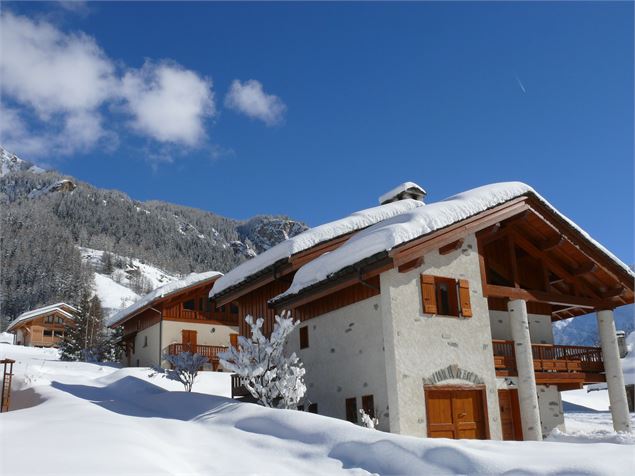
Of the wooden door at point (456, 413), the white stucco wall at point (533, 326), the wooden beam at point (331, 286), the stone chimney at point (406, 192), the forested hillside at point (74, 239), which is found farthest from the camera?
the forested hillside at point (74, 239)

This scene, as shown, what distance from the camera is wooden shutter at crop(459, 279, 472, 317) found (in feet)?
47.9

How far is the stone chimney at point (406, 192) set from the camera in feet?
72.5

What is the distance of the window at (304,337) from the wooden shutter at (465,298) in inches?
171

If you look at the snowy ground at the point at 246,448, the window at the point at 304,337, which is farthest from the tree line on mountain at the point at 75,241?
the snowy ground at the point at 246,448

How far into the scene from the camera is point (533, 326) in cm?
1892

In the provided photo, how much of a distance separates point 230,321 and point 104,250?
355 feet

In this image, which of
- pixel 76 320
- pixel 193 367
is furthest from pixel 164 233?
pixel 193 367

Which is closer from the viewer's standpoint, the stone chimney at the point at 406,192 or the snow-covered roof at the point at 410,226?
the snow-covered roof at the point at 410,226

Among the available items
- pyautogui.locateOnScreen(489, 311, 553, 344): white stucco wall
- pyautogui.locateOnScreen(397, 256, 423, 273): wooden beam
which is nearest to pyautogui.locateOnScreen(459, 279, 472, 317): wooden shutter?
pyautogui.locateOnScreen(397, 256, 423, 273): wooden beam

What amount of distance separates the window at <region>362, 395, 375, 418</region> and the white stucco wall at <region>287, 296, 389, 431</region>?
10 cm

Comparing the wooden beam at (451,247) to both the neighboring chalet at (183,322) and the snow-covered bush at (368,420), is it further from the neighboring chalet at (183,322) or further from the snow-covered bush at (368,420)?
the neighboring chalet at (183,322)

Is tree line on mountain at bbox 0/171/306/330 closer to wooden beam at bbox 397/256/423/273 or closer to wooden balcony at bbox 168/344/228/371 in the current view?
wooden balcony at bbox 168/344/228/371

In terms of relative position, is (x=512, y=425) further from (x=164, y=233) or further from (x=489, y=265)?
(x=164, y=233)

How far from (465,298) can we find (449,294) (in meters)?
0.40
